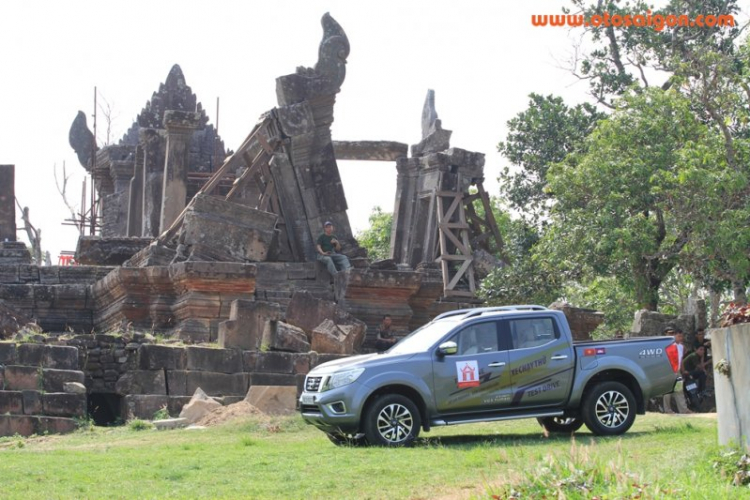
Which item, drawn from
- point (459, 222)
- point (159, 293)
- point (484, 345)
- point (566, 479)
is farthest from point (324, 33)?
point (566, 479)

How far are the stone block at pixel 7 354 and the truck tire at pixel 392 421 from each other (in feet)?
19.9

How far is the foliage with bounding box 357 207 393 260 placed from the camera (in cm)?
5088

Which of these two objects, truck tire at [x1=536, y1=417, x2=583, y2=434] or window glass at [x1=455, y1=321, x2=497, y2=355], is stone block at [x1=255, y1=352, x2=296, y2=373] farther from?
window glass at [x1=455, y1=321, x2=497, y2=355]

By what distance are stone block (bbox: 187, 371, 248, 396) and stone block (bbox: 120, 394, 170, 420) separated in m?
0.47

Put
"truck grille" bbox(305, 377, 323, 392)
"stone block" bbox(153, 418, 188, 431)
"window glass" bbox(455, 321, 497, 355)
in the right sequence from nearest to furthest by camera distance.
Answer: "truck grille" bbox(305, 377, 323, 392) → "window glass" bbox(455, 321, 497, 355) → "stone block" bbox(153, 418, 188, 431)

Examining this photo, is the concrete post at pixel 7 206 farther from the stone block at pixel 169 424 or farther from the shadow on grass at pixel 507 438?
the shadow on grass at pixel 507 438

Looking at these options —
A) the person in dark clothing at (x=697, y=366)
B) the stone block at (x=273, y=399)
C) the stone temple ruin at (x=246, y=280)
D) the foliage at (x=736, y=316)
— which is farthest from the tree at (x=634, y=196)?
the foliage at (x=736, y=316)

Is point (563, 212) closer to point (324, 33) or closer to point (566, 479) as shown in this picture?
point (324, 33)

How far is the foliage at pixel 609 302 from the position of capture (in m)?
29.7

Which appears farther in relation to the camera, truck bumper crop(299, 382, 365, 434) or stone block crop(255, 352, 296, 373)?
stone block crop(255, 352, 296, 373)

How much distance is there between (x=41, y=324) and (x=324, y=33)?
8.88 metres

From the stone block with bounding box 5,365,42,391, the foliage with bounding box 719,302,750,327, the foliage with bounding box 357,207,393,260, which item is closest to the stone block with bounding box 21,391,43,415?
the stone block with bounding box 5,365,42,391

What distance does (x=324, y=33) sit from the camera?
26.7 meters

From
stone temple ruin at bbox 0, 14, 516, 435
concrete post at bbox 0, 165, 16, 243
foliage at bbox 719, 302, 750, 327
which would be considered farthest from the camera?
concrete post at bbox 0, 165, 16, 243
